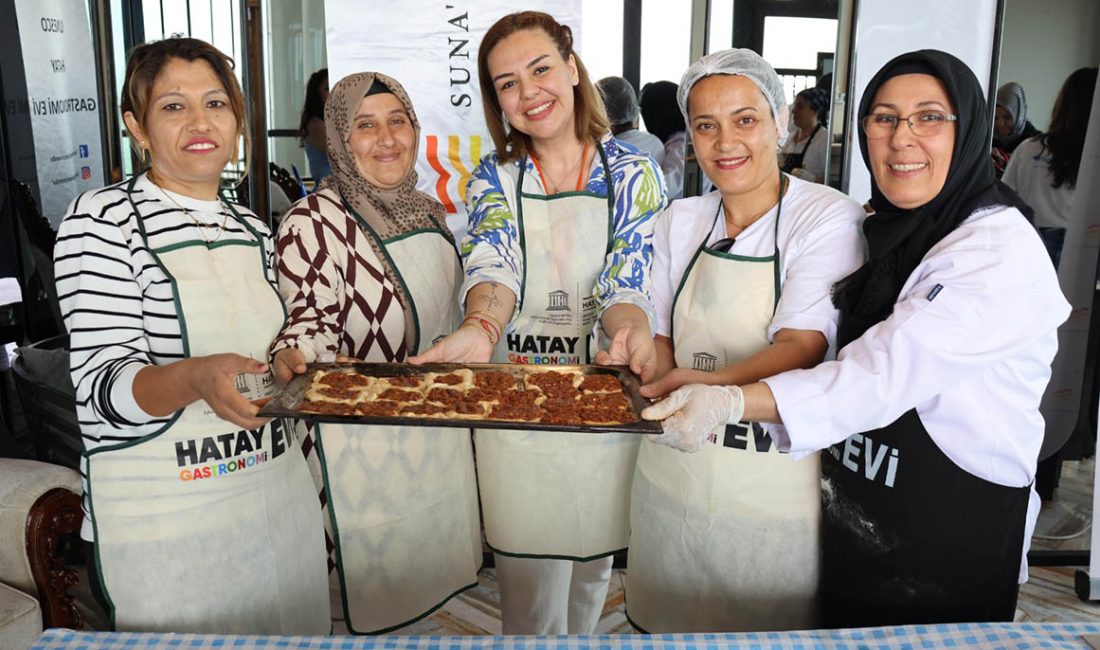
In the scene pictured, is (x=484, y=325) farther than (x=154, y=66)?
Yes

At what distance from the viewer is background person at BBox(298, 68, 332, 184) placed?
11.1 feet

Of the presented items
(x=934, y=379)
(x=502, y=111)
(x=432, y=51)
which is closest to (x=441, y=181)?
(x=432, y=51)

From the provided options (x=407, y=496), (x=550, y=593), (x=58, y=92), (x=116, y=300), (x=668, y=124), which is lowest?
(x=550, y=593)

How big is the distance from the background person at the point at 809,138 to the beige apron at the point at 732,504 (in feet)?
5.57

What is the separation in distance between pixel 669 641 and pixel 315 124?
8.71ft

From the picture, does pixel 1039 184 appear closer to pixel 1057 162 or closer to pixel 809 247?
pixel 1057 162

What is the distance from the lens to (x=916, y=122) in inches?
63.9

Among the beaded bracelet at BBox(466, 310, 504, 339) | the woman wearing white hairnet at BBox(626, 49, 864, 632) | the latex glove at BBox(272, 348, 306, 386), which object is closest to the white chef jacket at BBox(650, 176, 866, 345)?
the woman wearing white hairnet at BBox(626, 49, 864, 632)

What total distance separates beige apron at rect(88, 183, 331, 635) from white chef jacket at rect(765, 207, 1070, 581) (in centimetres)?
112

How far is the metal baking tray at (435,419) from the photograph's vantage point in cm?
167

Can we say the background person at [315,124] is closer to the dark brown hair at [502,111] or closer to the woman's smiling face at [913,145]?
the dark brown hair at [502,111]

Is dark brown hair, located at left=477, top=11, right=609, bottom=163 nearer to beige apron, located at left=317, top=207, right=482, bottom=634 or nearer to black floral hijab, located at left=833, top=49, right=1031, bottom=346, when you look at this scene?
beige apron, located at left=317, top=207, right=482, bottom=634

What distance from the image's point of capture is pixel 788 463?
1.91 meters

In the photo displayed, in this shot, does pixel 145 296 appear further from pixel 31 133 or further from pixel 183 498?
pixel 31 133
